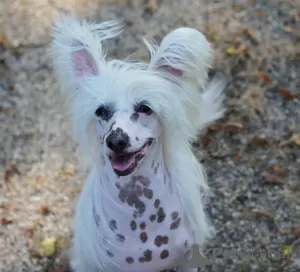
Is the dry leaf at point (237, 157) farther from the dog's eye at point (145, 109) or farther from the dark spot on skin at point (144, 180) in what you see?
the dog's eye at point (145, 109)

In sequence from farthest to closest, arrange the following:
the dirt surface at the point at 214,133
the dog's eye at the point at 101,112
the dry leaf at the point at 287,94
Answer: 1. the dry leaf at the point at 287,94
2. the dirt surface at the point at 214,133
3. the dog's eye at the point at 101,112

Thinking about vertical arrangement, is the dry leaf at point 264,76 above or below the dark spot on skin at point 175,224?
above

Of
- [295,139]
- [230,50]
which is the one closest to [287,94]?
[295,139]

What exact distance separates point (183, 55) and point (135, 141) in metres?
0.33

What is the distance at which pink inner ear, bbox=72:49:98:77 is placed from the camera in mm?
2062

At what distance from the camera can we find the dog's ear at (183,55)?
198cm

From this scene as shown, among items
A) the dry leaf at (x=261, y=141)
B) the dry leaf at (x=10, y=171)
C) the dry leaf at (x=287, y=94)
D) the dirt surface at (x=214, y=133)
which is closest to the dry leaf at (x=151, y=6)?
the dirt surface at (x=214, y=133)

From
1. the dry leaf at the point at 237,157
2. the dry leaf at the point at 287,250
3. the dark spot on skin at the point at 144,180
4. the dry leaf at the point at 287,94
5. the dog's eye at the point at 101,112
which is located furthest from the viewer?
the dry leaf at the point at 287,94

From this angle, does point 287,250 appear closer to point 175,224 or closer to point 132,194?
point 175,224

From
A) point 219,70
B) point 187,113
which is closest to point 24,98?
point 219,70

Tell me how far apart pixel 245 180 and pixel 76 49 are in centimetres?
129

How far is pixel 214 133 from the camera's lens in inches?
125

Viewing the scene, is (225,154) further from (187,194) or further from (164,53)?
(164,53)

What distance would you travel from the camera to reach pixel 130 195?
2.13 meters
